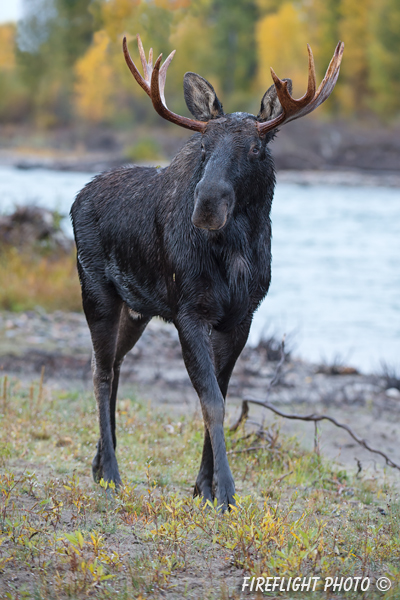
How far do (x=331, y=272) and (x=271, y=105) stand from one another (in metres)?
15.2

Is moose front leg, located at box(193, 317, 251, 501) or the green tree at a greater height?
the green tree

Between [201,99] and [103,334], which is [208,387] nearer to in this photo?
[103,334]

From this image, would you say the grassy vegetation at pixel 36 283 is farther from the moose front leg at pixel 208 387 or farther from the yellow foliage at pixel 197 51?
the yellow foliage at pixel 197 51

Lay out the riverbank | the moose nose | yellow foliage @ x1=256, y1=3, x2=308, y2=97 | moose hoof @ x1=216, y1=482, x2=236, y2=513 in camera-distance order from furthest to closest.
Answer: yellow foliage @ x1=256, y1=3, x2=308, y2=97 → the riverbank → moose hoof @ x1=216, y1=482, x2=236, y2=513 → the moose nose

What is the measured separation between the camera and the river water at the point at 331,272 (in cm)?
1285

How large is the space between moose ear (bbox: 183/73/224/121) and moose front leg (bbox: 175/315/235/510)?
1.23 meters

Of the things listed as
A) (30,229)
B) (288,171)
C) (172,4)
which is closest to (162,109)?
(30,229)

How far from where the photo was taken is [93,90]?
49.9m

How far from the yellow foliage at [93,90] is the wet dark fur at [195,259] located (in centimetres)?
3721

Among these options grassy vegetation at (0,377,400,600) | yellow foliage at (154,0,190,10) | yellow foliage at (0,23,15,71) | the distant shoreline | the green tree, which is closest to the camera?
grassy vegetation at (0,377,400,600)

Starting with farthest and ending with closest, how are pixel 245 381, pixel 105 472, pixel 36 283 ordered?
pixel 36 283 < pixel 245 381 < pixel 105 472

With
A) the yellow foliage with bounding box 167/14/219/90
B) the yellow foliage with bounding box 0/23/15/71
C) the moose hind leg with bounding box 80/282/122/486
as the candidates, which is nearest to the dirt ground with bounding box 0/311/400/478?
the moose hind leg with bounding box 80/282/122/486

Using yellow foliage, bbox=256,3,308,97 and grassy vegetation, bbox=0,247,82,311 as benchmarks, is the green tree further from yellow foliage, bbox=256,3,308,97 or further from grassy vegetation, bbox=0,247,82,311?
grassy vegetation, bbox=0,247,82,311

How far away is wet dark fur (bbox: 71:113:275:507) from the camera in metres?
4.29
